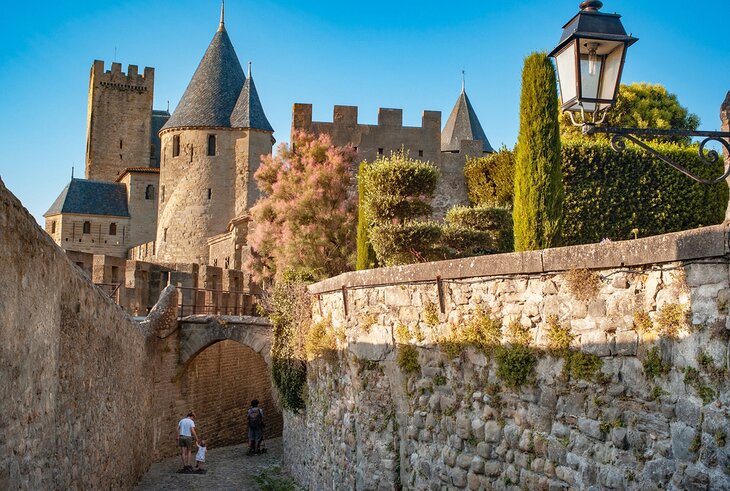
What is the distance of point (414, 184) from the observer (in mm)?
15391

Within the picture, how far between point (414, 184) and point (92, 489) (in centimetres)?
745

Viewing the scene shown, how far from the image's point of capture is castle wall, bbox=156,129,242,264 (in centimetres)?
4569

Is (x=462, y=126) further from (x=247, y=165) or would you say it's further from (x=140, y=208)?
(x=140, y=208)

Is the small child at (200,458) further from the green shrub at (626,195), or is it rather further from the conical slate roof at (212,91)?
the conical slate roof at (212,91)

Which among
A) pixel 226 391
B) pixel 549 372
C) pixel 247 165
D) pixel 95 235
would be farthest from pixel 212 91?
pixel 549 372

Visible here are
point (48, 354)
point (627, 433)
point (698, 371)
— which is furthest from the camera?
point (48, 354)

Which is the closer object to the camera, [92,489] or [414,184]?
[92,489]

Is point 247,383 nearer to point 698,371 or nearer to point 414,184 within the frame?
point 414,184

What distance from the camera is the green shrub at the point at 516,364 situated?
7.14m

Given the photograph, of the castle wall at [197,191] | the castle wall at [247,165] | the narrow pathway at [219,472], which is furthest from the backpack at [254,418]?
the castle wall at [197,191]

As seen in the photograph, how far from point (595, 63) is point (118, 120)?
6674 centimetres

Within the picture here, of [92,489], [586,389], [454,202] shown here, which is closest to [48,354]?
[92,489]

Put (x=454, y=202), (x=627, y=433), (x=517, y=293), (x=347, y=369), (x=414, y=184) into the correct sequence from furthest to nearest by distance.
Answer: (x=454, y=202) → (x=414, y=184) → (x=347, y=369) → (x=517, y=293) → (x=627, y=433)

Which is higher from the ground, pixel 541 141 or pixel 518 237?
pixel 541 141
